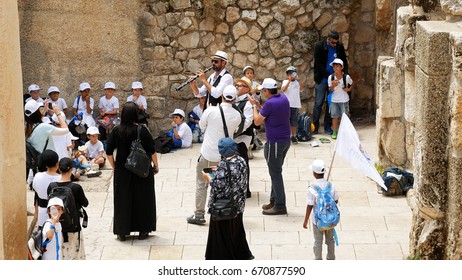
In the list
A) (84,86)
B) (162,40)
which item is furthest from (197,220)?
(162,40)

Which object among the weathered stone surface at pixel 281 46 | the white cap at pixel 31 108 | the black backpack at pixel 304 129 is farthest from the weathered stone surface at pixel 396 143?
the white cap at pixel 31 108

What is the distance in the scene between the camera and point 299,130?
Answer: 53.2 ft

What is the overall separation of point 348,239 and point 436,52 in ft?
10.7

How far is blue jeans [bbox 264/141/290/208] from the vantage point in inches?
498

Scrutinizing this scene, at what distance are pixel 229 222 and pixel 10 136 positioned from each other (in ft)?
8.91

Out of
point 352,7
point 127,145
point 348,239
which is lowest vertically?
point 348,239

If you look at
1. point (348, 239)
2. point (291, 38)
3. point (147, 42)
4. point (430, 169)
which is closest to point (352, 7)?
point (291, 38)

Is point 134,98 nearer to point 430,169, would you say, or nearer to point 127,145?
point 127,145

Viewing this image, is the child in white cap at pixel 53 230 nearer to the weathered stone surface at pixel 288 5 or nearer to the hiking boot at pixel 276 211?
the hiking boot at pixel 276 211

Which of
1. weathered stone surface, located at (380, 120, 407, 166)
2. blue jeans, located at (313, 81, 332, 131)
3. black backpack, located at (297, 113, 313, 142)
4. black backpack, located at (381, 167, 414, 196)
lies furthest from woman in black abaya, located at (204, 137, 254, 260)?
blue jeans, located at (313, 81, 332, 131)

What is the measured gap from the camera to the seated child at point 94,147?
594 inches

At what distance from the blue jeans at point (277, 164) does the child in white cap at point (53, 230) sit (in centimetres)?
339

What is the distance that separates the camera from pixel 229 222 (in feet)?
35.6

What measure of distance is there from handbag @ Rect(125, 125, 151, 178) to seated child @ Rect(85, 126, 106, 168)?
351 centimetres
